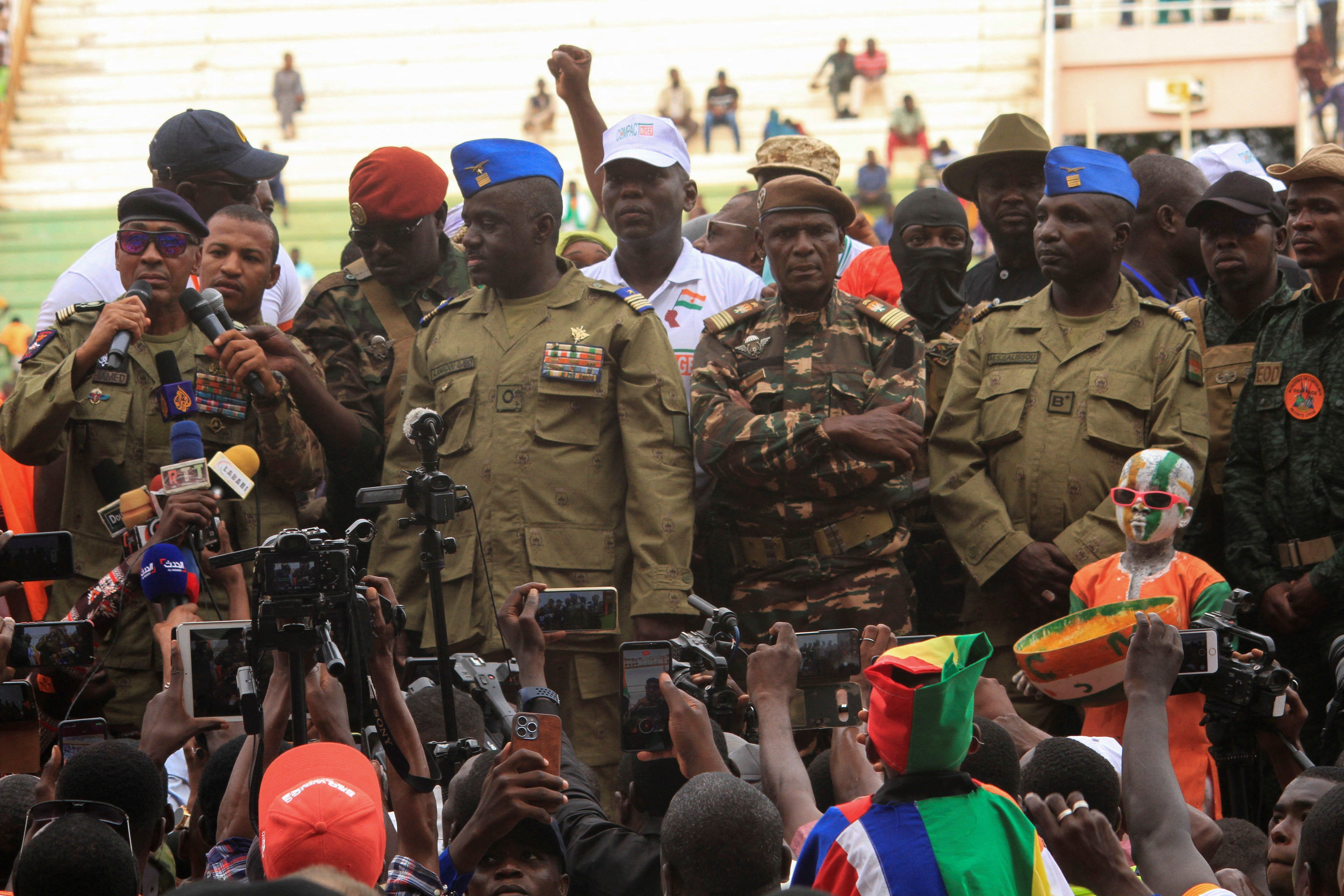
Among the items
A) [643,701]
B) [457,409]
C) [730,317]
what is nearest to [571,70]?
[730,317]

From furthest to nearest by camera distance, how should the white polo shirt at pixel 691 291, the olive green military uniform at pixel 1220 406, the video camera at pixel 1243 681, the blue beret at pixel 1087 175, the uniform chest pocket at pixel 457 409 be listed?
the white polo shirt at pixel 691 291 < the olive green military uniform at pixel 1220 406 < the blue beret at pixel 1087 175 < the uniform chest pocket at pixel 457 409 < the video camera at pixel 1243 681

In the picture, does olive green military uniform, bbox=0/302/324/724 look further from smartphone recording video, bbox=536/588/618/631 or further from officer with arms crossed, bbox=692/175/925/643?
smartphone recording video, bbox=536/588/618/631

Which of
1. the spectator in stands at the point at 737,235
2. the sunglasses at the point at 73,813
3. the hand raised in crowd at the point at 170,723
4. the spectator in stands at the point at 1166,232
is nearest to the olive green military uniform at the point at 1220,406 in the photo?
the spectator in stands at the point at 1166,232

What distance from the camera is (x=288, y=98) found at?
2823 cm

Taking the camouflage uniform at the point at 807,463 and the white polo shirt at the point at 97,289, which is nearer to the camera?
the camouflage uniform at the point at 807,463

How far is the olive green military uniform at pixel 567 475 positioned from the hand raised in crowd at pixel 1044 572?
1172 mm

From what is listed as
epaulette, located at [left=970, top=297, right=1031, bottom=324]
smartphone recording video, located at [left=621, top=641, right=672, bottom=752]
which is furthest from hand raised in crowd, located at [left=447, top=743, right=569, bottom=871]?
epaulette, located at [left=970, top=297, right=1031, bottom=324]

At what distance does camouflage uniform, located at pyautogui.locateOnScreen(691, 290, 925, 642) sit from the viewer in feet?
17.9

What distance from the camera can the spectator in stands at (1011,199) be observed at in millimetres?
6680

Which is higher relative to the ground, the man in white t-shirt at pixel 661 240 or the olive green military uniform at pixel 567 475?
the man in white t-shirt at pixel 661 240

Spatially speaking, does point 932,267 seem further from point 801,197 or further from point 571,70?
point 571,70

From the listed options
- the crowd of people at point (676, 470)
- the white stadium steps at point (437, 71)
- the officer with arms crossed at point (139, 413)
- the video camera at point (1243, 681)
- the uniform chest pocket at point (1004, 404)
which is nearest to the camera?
the crowd of people at point (676, 470)

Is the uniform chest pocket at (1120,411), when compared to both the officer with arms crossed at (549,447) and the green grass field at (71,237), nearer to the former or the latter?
the officer with arms crossed at (549,447)

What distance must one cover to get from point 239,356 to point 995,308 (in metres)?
2.83
